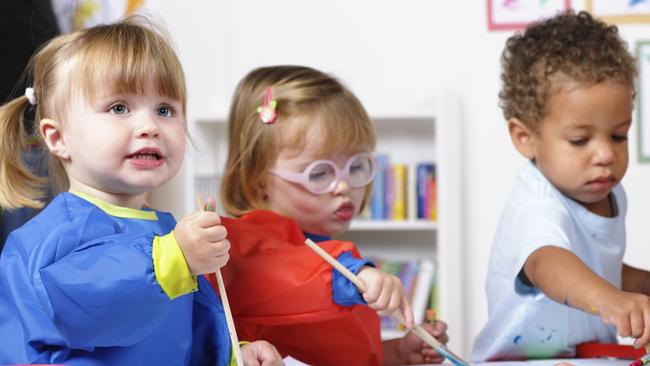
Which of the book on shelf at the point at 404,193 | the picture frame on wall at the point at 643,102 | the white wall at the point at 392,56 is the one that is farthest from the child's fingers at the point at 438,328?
the picture frame on wall at the point at 643,102

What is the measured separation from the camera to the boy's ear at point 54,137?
1229 millimetres

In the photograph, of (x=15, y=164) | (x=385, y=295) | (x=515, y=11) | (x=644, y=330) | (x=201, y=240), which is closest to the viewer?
(x=201, y=240)

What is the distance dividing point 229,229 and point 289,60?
8.20 ft

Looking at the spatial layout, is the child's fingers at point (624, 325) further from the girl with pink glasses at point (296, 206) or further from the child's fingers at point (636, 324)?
the girl with pink glasses at point (296, 206)

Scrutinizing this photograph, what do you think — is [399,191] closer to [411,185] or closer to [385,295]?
[411,185]

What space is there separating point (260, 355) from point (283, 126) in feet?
1.96

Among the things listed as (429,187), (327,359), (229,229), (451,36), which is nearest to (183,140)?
(229,229)

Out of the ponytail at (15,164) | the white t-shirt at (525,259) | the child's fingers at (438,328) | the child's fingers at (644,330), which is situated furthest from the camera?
the child's fingers at (438,328)

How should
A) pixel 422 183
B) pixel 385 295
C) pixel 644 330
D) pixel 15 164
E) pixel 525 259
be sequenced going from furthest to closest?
pixel 422 183 < pixel 525 259 < pixel 15 164 < pixel 385 295 < pixel 644 330

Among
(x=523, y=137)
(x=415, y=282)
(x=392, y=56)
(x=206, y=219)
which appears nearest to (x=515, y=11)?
(x=392, y=56)

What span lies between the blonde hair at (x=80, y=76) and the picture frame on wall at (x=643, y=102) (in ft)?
9.21

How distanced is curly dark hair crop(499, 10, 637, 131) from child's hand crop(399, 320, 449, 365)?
1.42 feet

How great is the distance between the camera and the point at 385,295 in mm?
1205

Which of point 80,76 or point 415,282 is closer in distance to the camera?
point 80,76
